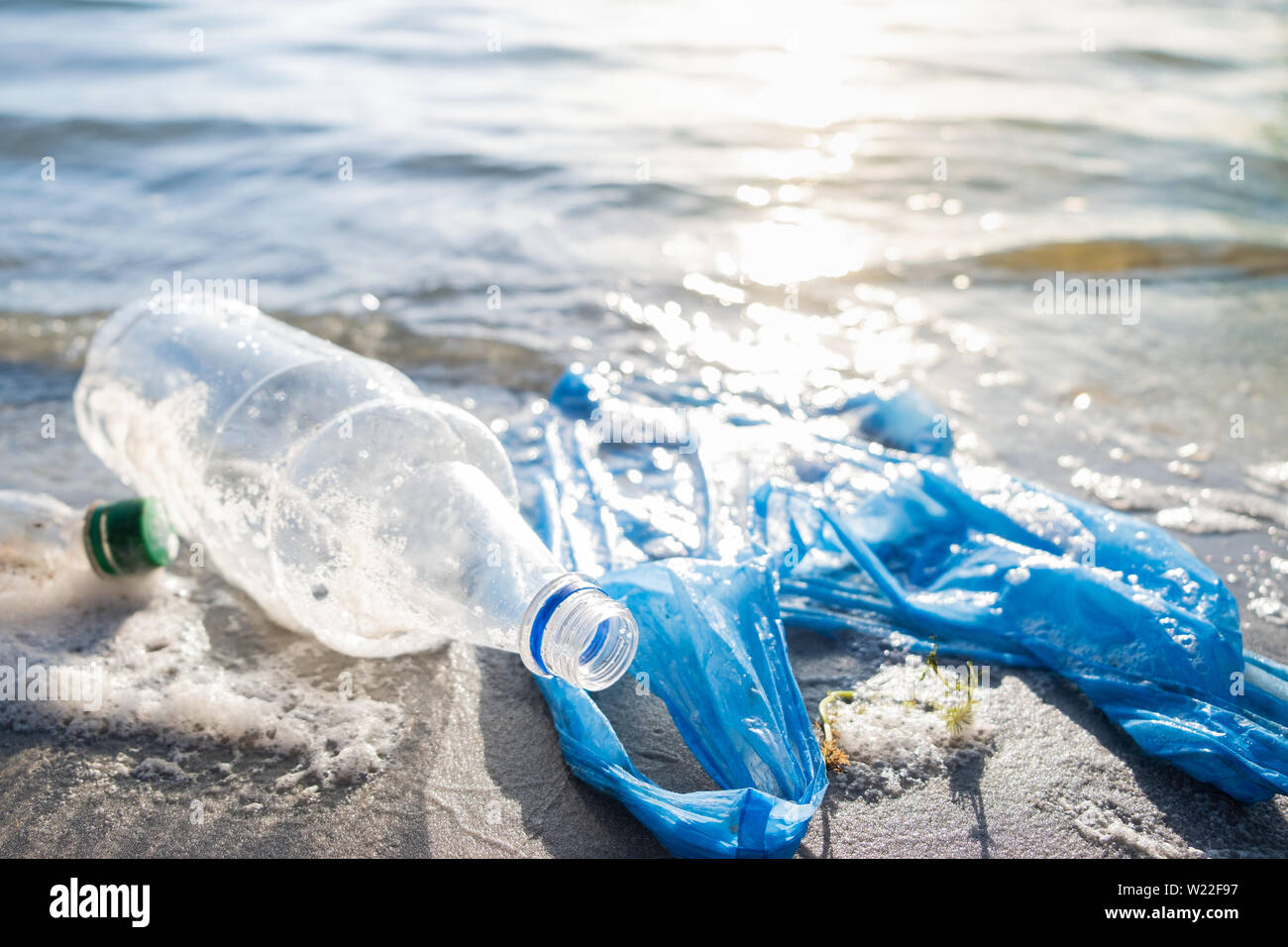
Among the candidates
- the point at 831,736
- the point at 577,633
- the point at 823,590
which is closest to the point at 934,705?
the point at 831,736

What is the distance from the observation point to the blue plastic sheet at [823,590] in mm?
1726

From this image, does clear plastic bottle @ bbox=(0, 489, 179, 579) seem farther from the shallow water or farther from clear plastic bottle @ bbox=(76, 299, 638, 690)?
the shallow water

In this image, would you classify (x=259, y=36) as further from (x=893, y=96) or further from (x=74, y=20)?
(x=893, y=96)

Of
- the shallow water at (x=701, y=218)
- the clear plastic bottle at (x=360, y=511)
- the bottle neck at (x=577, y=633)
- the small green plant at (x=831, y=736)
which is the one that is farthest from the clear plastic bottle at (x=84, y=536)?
the small green plant at (x=831, y=736)

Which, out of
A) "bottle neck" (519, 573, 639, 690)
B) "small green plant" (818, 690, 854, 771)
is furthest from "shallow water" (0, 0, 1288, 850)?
"bottle neck" (519, 573, 639, 690)

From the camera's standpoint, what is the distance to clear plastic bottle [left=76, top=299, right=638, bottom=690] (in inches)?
67.6

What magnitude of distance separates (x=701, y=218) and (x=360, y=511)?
3.98 m

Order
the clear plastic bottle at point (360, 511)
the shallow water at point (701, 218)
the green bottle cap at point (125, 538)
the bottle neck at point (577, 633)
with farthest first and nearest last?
the shallow water at point (701, 218), the green bottle cap at point (125, 538), the clear plastic bottle at point (360, 511), the bottle neck at point (577, 633)

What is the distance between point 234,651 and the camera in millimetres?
2074

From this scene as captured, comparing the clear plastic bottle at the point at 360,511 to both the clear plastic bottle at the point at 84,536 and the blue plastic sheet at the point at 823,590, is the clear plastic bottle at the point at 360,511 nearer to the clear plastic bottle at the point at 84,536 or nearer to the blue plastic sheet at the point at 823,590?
the clear plastic bottle at the point at 84,536

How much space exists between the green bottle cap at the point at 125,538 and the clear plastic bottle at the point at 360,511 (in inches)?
4.8

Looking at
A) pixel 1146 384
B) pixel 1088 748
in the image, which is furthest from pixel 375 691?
pixel 1146 384

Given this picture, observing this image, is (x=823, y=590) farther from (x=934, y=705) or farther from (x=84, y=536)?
(x=84, y=536)

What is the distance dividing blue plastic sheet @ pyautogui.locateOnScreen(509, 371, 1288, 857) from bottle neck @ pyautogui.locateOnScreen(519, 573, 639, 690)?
0.26 m
